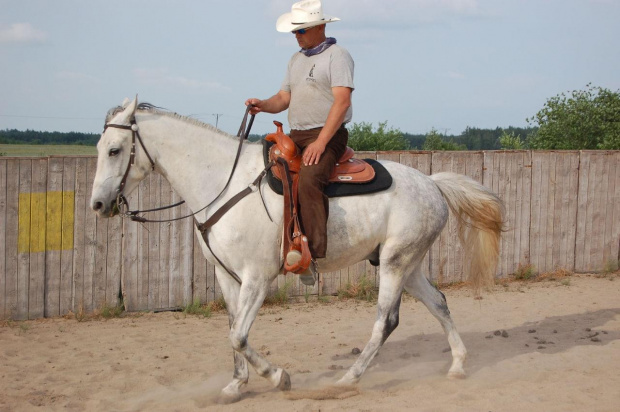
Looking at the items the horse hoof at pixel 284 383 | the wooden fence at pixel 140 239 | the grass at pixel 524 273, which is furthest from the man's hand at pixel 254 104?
the grass at pixel 524 273

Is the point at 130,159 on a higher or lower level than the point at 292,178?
higher

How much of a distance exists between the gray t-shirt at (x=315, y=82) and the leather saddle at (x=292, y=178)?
233 mm

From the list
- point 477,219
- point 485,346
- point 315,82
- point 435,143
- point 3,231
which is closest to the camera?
point 315,82

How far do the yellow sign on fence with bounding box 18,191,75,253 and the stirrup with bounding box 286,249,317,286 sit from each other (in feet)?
14.3

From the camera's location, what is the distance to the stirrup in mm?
5418

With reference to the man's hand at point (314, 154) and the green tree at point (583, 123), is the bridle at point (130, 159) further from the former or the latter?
the green tree at point (583, 123)

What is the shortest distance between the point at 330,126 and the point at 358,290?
5216mm

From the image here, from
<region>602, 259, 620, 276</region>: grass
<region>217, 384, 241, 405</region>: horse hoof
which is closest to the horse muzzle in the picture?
<region>217, 384, 241, 405</region>: horse hoof

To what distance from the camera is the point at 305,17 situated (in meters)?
5.67

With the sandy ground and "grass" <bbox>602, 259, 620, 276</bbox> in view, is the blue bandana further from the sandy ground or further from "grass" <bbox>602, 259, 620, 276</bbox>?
"grass" <bbox>602, 259, 620, 276</bbox>

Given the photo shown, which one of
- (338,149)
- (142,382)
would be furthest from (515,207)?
(142,382)

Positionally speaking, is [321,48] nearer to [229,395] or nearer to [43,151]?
[229,395]

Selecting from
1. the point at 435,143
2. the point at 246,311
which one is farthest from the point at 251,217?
the point at 435,143

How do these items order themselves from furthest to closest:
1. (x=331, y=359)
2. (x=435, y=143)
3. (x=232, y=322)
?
(x=435, y=143) < (x=331, y=359) < (x=232, y=322)
